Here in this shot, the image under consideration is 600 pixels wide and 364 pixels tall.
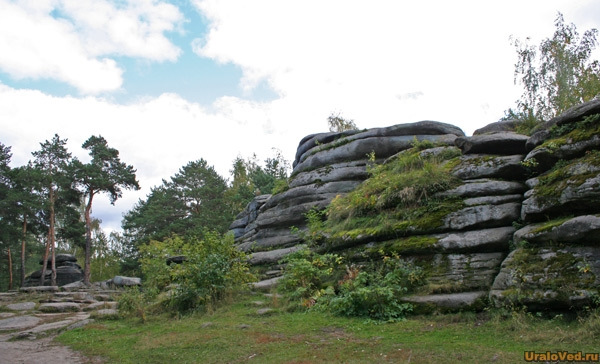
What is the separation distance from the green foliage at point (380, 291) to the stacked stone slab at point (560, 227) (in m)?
2.02

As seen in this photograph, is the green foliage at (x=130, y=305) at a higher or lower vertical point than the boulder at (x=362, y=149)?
lower

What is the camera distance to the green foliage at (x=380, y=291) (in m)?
8.59

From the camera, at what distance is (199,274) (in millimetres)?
12148

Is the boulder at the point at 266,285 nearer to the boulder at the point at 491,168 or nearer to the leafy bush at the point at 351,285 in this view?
the leafy bush at the point at 351,285

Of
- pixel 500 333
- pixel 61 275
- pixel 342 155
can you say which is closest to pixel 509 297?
pixel 500 333

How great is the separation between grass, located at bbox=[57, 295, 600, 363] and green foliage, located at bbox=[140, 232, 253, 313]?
6.34ft

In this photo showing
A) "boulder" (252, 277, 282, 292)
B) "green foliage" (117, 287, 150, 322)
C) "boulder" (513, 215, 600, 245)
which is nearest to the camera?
"boulder" (513, 215, 600, 245)

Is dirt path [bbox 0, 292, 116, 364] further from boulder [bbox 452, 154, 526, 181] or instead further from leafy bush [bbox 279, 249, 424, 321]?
boulder [bbox 452, 154, 526, 181]

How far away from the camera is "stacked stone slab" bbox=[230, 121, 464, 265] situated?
1853 centimetres

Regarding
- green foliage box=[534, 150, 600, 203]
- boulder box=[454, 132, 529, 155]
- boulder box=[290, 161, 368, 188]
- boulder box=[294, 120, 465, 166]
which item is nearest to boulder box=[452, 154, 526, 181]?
boulder box=[454, 132, 529, 155]

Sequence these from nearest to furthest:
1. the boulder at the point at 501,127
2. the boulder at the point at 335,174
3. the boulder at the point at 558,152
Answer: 1. the boulder at the point at 558,152
2. the boulder at the point at 501,127
3. the boulder at the point at 335,174

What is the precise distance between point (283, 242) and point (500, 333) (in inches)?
490

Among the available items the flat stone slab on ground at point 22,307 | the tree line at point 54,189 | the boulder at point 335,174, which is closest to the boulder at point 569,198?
the boulder at point 335,174

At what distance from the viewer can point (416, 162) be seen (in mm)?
12969
